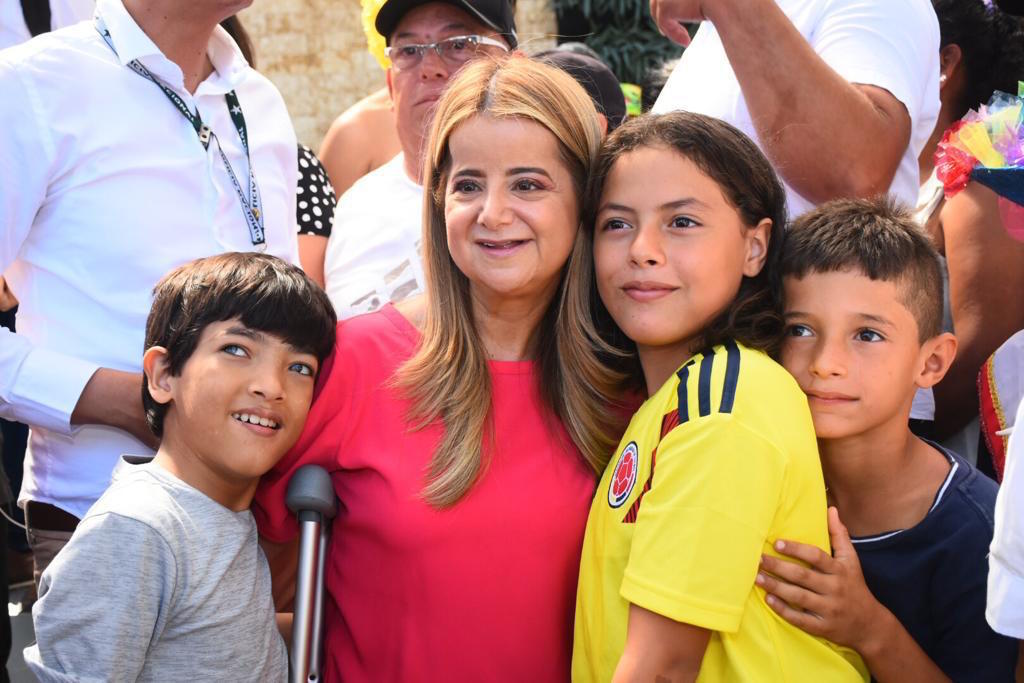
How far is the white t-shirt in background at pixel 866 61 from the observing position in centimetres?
284

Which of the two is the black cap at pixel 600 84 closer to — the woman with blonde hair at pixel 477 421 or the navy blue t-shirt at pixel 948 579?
the woman with blonde hair at pixel 477 421

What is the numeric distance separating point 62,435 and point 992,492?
6.94 ft

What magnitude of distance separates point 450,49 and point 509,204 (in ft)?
4.16

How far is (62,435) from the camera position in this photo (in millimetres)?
2709

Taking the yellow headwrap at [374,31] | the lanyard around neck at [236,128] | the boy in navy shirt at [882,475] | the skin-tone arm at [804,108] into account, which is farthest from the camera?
the yellow headwrap at [374,31]

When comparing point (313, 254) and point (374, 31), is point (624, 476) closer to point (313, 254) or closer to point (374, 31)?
point (313, 254)

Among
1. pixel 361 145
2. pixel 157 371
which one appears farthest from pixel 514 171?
pixel 361 145

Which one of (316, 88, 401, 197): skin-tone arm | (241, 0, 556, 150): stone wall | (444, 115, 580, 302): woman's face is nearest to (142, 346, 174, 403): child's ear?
(444, 115, 580, 302): woman's face

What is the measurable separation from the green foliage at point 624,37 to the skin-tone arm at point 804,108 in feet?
27.8

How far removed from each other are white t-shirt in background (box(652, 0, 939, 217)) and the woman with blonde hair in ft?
1.71

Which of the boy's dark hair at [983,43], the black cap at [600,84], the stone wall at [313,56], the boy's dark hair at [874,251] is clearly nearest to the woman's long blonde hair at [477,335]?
the boy's dark hair at [874,251]

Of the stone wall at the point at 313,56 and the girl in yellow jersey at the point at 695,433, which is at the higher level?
the stone wall at the point at 313,56

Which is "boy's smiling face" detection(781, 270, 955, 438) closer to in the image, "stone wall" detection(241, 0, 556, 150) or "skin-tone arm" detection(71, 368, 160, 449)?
"skin-tone arm" detection(71, 368, 160, 449)

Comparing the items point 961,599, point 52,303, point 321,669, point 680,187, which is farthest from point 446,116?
point 961,599
